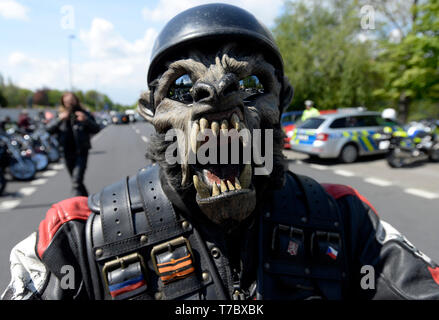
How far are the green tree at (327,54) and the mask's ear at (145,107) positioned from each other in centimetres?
1585

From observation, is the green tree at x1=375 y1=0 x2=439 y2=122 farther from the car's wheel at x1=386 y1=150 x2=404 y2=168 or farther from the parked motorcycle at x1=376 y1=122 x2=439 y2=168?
the car's wheel at x1=386 y1=150 x2=404 y2=168

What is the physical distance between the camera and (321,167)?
31.1 feet

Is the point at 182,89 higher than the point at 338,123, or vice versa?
the point at 182,89

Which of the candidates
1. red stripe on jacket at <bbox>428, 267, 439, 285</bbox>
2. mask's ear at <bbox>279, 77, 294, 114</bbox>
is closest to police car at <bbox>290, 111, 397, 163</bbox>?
mask's ear at <bbox>279, 77, 294, 114</bbox>

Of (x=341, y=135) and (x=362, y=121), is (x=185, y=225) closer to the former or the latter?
(x=341, y=135)

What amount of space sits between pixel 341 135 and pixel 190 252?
9.14 m

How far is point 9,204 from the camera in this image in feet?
20.9

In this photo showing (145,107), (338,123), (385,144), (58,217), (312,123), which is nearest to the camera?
(58,217)

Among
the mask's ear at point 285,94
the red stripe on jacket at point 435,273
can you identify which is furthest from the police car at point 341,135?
the red stripe on jacket at point 435,273

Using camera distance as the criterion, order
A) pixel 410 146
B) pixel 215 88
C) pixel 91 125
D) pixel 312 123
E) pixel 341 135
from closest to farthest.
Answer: pixel 215 88 → pixel 91 125 → pixel 410 146 → pixel 341 135 → pixel 312 123

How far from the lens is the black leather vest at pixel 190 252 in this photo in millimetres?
1292

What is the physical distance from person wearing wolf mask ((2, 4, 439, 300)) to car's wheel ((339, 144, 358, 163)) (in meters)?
8.81

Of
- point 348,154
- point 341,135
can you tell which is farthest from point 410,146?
point 341,135

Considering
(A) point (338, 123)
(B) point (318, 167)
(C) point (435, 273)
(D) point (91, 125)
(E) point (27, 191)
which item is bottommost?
(B) point (318, 167)
